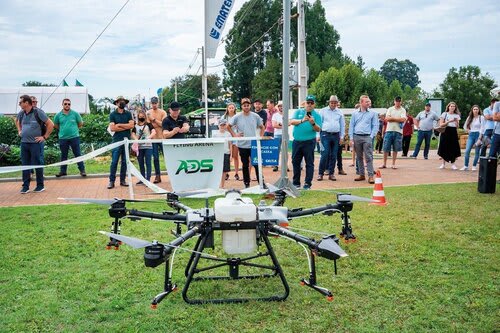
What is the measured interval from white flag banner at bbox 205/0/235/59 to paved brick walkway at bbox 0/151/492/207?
3.57 meters

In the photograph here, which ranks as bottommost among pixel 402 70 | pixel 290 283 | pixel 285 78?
pixel 290 283

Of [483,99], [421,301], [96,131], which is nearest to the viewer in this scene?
[421,301]

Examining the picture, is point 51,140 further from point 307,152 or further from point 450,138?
point 450,138

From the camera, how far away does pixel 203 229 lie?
3.72 meters

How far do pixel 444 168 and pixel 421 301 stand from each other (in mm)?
11117

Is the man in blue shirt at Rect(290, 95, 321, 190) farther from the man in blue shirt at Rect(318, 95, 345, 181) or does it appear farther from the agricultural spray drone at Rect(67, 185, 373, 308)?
the agricultural spray drone at Rect(67, 185, 373, 308)

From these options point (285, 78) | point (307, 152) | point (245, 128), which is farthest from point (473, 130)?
point (285, 78)

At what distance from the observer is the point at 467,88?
46.0 meters

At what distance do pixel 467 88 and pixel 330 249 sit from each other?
48413mm

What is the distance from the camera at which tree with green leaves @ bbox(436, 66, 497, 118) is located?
45.4 m

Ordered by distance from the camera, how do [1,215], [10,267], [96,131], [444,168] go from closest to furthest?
[10,267], [1,215], [444,168], [96,131]

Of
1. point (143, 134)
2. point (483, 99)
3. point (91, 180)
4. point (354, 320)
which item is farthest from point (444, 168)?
point (483, 99)

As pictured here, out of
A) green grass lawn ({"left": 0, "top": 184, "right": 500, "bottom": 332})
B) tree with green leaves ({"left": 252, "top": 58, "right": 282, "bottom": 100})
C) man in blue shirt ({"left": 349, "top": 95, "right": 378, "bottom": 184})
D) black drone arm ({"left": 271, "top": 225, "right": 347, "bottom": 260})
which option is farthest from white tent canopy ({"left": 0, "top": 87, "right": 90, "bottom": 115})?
tree with green leaves ({"left": 252, "top": 58, "right": 282, "bottom": 100})

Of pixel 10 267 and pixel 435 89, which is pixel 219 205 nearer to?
pixel 10 267
